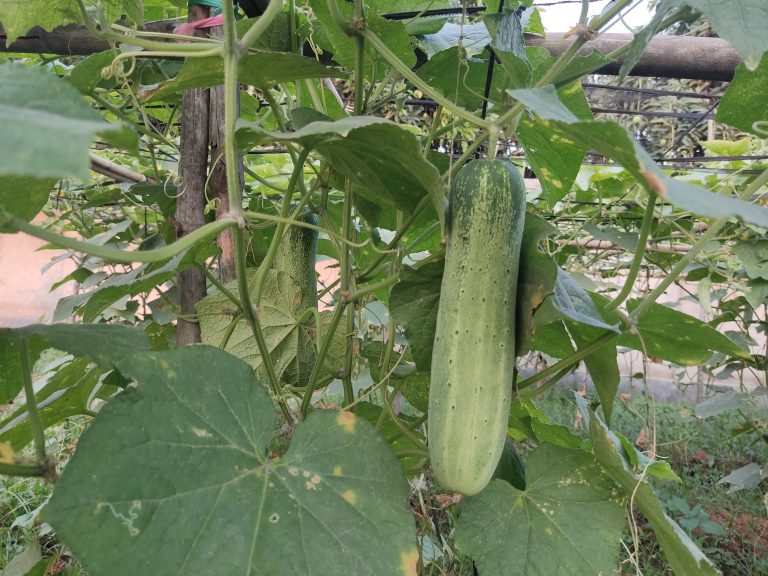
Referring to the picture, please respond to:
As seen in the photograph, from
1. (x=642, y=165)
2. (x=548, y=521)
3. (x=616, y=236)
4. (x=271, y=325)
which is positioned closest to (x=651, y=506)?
(x=548, y=521)

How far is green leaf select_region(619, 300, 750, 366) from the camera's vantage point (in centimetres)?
81

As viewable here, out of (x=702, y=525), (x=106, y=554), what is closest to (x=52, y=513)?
(x=106, y=554)

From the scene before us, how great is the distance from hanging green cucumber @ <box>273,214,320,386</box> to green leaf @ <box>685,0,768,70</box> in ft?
2.21

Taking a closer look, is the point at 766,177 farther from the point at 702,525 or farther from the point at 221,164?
the point at 702,525

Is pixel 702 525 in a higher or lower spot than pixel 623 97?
lower

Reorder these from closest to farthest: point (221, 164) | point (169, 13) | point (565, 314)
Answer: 1. point (565, 314)
2. point (221, 164)
3. point (169, 13)

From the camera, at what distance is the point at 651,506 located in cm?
75

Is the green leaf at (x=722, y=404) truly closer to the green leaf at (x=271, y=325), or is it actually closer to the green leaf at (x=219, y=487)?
the green leaf at (x=271, y=325)

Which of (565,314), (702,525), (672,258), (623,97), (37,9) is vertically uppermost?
(37,9)

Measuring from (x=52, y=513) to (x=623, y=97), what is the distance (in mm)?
4389

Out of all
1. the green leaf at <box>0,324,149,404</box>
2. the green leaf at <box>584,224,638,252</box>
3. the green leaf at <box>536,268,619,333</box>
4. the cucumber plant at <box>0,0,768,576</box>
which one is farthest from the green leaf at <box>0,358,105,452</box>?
the green leaf at <box>584,224,638,252</box>

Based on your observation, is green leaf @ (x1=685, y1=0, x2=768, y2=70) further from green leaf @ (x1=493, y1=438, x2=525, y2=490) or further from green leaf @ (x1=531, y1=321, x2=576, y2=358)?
green leaf @ (x1=493, y1=438, x2=525, y2=490)

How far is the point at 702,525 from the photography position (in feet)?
7.95

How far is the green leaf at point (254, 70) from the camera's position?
76cm
